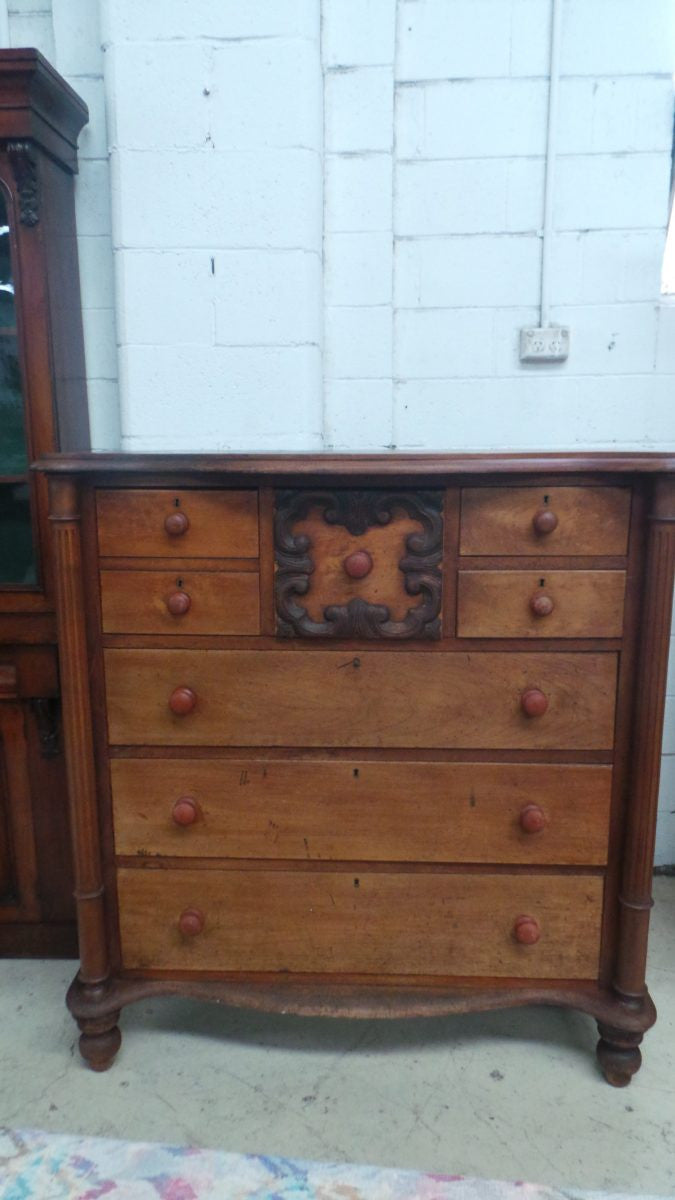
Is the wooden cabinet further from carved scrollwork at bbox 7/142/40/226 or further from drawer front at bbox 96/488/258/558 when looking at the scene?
drawer front at bbox 96/488/258/558

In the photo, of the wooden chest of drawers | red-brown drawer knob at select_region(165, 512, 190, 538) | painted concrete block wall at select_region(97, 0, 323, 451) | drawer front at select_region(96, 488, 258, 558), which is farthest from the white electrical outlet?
red-brown drawer knob at select_region(165, 512, 190, 538)

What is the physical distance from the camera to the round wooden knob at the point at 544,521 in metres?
1.56

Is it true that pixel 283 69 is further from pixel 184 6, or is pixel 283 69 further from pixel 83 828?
pixel 83 828

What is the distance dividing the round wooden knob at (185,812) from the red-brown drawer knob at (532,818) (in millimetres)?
704

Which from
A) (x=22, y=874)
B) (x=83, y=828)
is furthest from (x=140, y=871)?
(x=22, y=874)

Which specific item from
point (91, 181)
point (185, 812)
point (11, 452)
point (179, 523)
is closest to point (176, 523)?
point (179, 523)

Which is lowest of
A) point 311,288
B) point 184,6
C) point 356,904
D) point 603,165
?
point 356,904

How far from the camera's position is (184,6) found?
2.04m

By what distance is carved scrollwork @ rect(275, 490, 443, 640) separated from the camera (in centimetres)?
159

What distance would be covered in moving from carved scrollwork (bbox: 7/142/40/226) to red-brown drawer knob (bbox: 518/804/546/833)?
179 cm

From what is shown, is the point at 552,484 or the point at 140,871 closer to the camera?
the point at 552,484

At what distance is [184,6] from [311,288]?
29.8 inches

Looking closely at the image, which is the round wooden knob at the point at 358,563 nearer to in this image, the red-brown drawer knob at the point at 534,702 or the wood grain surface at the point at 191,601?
the wood grain surface at the point at 191,601

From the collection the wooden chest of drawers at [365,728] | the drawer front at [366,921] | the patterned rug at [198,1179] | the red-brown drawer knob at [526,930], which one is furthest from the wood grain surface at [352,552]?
the patterned rug at [198,1179]
